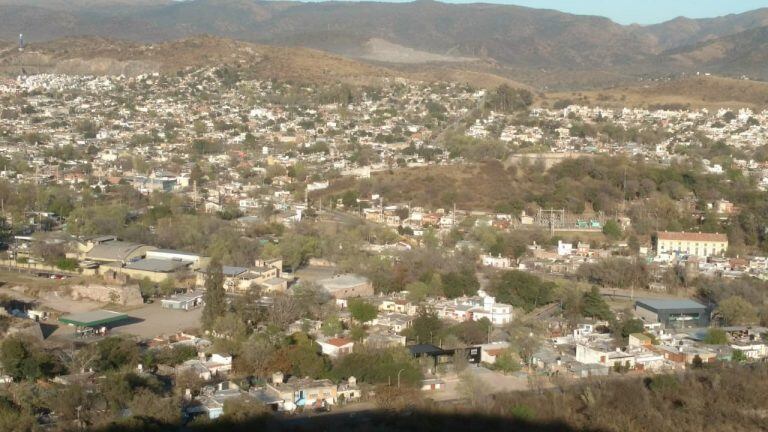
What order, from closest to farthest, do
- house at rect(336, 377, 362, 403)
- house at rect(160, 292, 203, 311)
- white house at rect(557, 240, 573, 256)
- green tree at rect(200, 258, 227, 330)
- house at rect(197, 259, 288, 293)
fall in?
house at rect(336, 377, 362, 403) → green tree at rect(200, 258, 227, 330) → house at rect(160, 292, 203, 311) → house at rect(197, 259, 288, 293) → white house at rect(557, 240, 573, 256)

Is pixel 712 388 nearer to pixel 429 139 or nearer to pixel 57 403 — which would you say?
pixel 57 403

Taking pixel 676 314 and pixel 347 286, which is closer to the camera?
pixel 676 314

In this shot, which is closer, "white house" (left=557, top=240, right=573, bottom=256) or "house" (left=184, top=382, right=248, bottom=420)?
"house" (left=184, top=382, right=248, bottom=420)

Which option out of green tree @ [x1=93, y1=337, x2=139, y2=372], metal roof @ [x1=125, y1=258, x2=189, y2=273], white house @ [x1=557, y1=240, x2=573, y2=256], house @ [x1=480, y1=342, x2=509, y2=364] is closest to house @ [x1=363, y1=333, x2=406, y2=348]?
house @ [x1=480, y1=342, x2=509, y2=364]

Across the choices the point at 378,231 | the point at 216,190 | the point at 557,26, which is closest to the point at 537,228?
the point at 378,231

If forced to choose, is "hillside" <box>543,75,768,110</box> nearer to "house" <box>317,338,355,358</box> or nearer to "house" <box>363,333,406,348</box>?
"house" <box>363,333,406,348</box>

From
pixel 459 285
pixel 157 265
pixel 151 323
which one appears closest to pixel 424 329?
pixel 459 285

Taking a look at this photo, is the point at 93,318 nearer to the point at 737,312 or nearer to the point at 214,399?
the point at 214,399
